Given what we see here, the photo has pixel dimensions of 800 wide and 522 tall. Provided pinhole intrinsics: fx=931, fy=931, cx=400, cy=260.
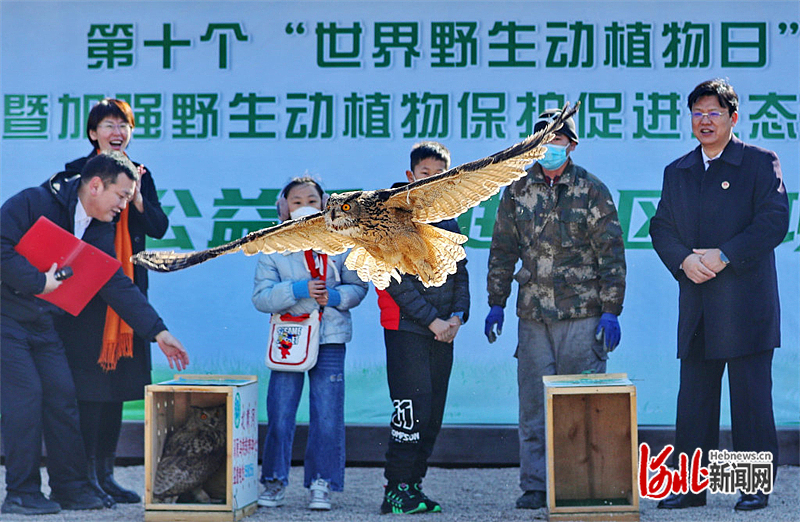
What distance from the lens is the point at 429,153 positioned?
5.46 metres

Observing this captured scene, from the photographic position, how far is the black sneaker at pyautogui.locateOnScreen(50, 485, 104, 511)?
5.32m

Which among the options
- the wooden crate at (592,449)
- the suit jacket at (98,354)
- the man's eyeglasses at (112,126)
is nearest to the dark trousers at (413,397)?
the wooden crate at (592,449)

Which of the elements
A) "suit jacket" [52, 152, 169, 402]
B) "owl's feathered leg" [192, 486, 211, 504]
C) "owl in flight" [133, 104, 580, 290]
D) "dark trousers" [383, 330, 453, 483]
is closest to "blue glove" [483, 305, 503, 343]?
"dark trousers" [383, 330, 453, 483]

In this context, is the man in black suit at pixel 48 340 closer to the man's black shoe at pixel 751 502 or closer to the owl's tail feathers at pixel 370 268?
the owl's tail feathers at pixel 370 268

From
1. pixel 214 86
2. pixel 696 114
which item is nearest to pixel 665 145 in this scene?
pixel 696 114

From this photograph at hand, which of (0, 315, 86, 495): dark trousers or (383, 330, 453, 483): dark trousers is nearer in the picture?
(383, 330, 453, 483): dark trousers

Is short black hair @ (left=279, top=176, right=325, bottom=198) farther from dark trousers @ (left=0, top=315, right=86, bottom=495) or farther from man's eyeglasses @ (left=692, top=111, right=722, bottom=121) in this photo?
man's eyeglasses @ (left=692, top=111, right=722, bottom=121)

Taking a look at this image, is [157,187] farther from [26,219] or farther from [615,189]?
[615,189]

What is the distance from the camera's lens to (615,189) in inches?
243

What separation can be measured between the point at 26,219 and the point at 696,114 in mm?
3962

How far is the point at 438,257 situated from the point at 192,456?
1713 millimetres

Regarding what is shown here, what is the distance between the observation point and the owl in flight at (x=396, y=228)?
434 centimetres

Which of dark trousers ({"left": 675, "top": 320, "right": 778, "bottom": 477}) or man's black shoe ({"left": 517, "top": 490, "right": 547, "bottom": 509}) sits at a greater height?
dark trousers ({"left": 675, "top": 320, "right": 778, "bottom": 477})

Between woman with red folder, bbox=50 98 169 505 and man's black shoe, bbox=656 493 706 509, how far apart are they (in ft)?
10.1
